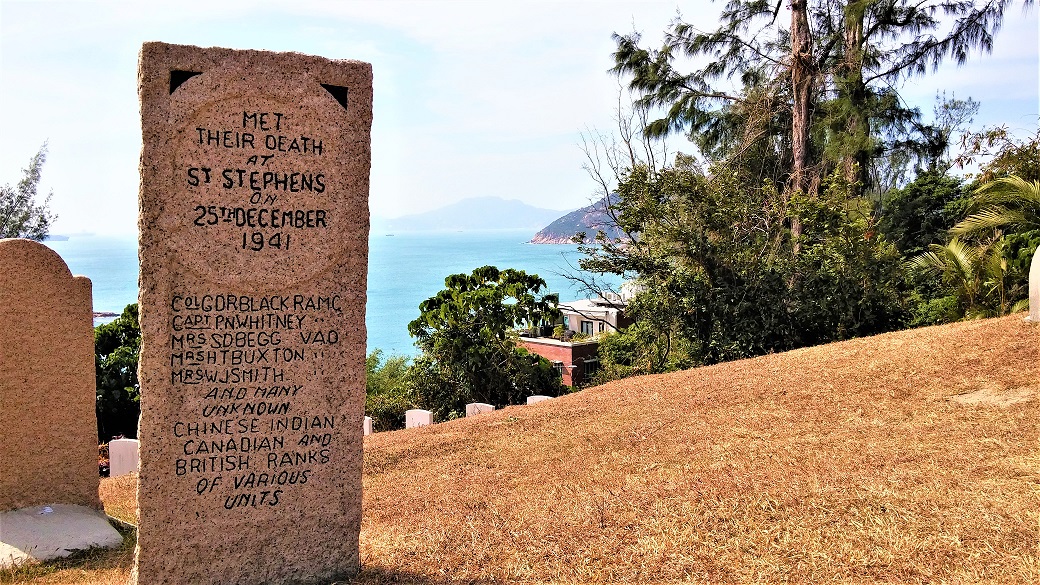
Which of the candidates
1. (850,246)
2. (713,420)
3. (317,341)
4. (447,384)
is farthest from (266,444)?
(850,246)

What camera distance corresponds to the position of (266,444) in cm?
420

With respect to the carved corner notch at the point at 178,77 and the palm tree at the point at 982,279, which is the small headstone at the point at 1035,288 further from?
the carved corner notch at the point at 178,77

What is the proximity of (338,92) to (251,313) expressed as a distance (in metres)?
1.22

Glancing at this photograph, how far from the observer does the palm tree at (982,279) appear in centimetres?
1191

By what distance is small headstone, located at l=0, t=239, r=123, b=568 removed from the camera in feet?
19.0

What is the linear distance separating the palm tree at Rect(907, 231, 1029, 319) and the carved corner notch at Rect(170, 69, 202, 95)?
37.0 ft

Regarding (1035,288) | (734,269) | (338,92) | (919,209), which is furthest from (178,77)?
(919,209)

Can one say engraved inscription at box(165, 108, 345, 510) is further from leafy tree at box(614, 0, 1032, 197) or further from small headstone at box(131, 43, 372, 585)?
leafy tree at box(614, 0, 1032, 197)

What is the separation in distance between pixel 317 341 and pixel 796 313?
11045mm

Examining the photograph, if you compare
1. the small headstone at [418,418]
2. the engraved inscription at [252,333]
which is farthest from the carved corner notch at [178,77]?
the small headstone at [418,418]

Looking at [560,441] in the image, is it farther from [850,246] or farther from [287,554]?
[850,246]

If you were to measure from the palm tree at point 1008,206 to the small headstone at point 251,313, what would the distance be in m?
11.2

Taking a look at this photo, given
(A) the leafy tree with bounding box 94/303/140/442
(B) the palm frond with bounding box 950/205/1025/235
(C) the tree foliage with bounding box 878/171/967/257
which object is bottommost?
(A) the leafy tree with bounding box 94/303/140/442

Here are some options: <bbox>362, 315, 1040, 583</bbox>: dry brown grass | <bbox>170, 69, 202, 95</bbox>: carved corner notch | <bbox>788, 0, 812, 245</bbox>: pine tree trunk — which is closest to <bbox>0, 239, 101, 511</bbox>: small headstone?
<bbox>362, 315, 1040, 583</bbox>: dry brown grass
